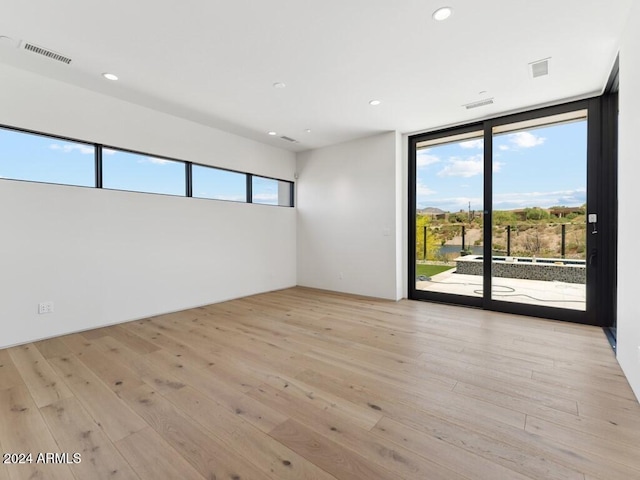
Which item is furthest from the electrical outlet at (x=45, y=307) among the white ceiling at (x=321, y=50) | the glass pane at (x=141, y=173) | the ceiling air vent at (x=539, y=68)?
the ceiling air vent at (x=539, y=68)

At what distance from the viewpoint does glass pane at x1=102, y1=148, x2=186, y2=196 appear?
3.68 meters

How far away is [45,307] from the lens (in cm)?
315

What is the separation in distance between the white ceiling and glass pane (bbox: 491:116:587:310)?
483 mm

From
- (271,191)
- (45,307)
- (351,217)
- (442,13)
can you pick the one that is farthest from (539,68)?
(45,307)

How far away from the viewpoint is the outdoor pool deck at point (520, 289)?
12.1ft

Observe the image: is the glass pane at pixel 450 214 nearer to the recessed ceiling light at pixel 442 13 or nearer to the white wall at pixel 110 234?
the recessed ceiling light at pixel 442 13

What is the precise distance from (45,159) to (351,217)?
13.7ft

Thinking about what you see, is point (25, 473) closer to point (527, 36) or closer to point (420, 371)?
point (420, 371)

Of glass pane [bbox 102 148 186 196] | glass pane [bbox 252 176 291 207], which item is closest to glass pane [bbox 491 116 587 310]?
glass pane [bbox 252 176 291 207]

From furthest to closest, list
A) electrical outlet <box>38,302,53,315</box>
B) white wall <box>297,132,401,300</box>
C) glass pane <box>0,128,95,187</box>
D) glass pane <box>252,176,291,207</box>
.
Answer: glass pane <box>252,176,291,207</box>
white wall <box>297,132,401,300</box>
electrical outlet <box>38,302,53,315</box>
glass pane <box>0,128,95,187</box>

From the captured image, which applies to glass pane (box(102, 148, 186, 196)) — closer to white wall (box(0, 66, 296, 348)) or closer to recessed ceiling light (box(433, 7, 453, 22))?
white wall (box(0, 66, 296, 348))

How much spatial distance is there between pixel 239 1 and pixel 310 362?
2837mm

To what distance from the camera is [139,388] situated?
2.14 meters

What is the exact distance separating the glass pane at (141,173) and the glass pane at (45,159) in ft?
0.58
